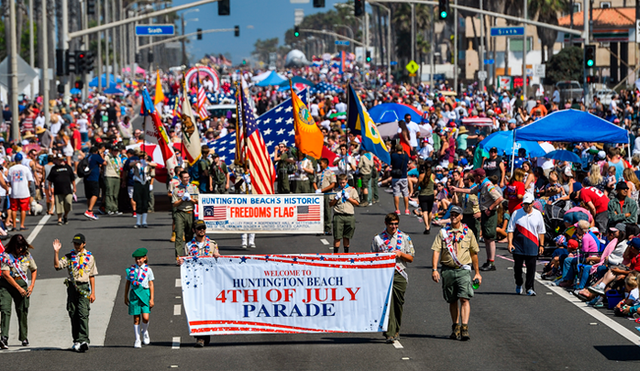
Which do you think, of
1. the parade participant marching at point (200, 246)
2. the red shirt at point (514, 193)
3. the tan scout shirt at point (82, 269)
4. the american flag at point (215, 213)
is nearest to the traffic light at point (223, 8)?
the american flag at point (215, 213)

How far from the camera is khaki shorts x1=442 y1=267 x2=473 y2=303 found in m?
12.2

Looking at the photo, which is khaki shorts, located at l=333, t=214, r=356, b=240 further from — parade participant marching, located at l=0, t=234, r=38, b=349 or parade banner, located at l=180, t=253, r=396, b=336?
parade participant marching, located at l=0, t=234, r=38, b=349

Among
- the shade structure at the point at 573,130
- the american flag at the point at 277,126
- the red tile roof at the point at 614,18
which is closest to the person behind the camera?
the shade structure at the point at 573,130

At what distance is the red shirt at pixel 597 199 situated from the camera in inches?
704

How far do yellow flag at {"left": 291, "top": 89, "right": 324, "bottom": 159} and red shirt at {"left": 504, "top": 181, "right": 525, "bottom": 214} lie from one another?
479cm

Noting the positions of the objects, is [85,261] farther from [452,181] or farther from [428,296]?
[452,181]

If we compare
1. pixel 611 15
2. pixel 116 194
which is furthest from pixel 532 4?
pixel 116 194

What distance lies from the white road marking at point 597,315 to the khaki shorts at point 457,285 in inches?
81.5

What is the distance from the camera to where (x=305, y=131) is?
2277cm

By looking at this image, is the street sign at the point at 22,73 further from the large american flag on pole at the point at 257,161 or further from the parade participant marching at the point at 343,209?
the parade participant marching at the point at 343,209

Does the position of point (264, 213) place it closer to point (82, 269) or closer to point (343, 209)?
point (343, 209)

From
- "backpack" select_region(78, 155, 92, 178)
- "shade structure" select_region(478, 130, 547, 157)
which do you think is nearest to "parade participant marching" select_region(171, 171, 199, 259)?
"backpack" select_region(78, 155, 92, 178)

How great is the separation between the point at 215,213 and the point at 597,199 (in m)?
6.81

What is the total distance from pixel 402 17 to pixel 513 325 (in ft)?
320
